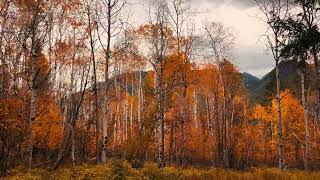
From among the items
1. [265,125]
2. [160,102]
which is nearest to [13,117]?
[160,102]

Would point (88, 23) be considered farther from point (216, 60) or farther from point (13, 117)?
point (216, 60)

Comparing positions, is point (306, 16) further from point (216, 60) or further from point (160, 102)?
point (216, 60)

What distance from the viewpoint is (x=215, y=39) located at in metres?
25.7

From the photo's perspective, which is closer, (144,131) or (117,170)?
(117,170)

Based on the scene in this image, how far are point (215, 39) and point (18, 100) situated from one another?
16.3 m

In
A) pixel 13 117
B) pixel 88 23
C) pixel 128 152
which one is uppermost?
pixel 88 23

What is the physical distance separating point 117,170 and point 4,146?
419 centimetres

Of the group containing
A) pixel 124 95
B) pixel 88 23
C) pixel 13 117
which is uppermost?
pixel 88 23

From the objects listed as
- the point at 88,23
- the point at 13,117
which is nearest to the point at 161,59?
the point at 88,23

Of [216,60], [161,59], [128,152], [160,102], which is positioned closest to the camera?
[128,152]

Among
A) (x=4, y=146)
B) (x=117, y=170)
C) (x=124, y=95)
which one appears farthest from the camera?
Result: (x=124, y=95)

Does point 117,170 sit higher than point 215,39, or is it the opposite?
point 215,39

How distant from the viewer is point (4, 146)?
1131 centimetres

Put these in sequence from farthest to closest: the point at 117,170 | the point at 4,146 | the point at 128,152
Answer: the point at 128,152 → the point at 4,146 → the point at 117,170
